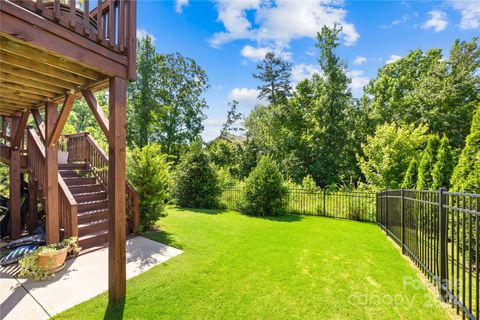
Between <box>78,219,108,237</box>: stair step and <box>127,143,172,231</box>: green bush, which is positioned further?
<box>127,143,172,231</box>: green bush

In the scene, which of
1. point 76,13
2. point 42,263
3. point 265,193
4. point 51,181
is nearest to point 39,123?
point 51,181

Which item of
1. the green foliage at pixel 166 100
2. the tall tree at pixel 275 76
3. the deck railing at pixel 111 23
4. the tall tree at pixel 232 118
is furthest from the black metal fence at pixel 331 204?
the tall tree at pixel 232 118

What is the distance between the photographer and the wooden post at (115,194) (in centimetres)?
283

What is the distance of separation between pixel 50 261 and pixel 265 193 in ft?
21.8

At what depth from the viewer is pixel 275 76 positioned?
20484mm

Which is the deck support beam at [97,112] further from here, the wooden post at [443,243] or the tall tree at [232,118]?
the tall tree at [232,118]

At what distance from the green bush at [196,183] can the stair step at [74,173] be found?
3.98 meters

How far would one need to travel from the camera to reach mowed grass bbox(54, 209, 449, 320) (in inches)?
107

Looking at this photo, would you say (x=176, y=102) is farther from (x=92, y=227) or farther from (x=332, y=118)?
(x=92, y=227)

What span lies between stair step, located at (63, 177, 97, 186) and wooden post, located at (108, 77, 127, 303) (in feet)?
14.2

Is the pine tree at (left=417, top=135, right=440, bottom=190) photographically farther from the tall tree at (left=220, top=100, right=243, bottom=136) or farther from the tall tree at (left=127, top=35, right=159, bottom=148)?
the tall tree at (left=220, top=100, right=243, bottom=136)

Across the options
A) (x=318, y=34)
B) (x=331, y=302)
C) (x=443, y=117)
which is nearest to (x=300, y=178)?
(x=443, y=117)

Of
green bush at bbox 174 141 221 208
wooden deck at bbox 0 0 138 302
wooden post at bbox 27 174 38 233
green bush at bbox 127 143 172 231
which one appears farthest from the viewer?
green bush at bbox 174 141 221 208

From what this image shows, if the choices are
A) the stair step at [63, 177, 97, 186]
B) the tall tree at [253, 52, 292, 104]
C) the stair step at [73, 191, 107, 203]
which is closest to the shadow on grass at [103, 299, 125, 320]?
the stair step at [73, 191, 107, 203]
